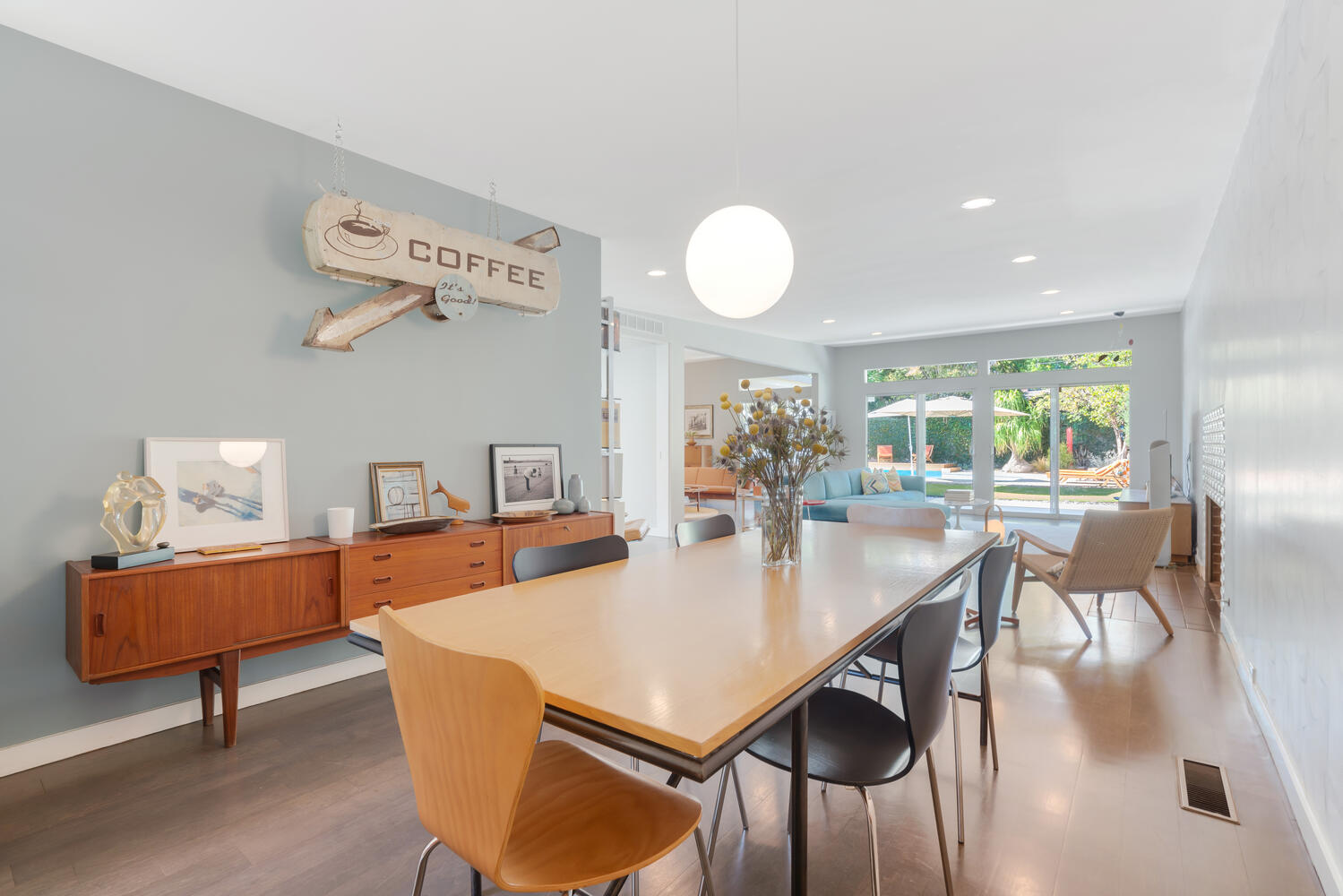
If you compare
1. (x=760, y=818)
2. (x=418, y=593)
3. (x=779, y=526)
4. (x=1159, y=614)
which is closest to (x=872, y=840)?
(x=760, y=818)

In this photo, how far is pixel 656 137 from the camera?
10.3ft

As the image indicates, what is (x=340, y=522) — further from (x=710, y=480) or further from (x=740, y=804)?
(x=710, y=480)

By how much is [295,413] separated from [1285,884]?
3843mm

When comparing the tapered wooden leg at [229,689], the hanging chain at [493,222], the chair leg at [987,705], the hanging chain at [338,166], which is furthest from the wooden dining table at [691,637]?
the hanging chain at [493,222]

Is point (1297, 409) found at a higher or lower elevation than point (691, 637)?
higher

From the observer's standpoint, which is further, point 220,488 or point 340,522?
point 340,522

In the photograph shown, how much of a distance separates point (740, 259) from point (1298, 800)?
7.82 ft

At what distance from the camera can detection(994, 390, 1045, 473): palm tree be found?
909 cm

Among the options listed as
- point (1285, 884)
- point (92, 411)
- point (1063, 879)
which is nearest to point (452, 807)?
point (1063, 879)

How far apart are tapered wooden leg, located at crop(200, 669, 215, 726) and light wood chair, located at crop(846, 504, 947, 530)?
2.99 metres

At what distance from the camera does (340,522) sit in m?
2.99

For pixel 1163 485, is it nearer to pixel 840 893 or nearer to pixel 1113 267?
pixel 1113 267

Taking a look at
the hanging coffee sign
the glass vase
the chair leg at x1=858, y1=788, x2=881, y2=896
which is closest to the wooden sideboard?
the hanging coffee sign

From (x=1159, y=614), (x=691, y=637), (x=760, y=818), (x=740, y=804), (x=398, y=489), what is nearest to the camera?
(x=691, y=637)
